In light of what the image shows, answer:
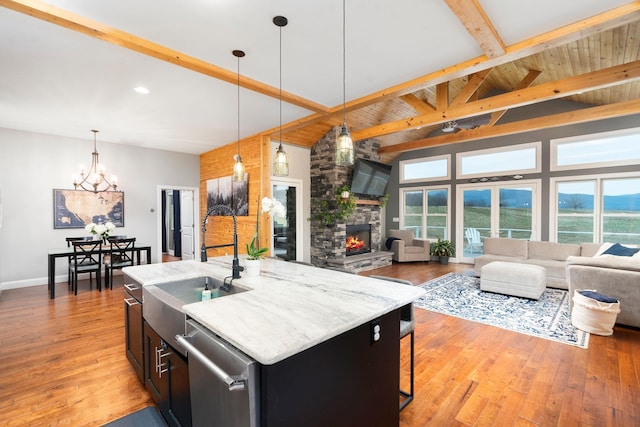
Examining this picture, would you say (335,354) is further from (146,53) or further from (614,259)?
(614,259)

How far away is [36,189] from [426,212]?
28.5 feet

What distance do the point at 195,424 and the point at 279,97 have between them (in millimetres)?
3395

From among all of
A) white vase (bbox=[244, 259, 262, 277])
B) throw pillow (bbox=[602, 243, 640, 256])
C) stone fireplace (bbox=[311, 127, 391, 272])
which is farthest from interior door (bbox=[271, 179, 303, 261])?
throw pillow (bbox=[602, 243, 640, 256])

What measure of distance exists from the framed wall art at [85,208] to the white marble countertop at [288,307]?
453cm

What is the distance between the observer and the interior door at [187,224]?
24.7ft

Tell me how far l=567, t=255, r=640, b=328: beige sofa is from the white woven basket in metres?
0.18

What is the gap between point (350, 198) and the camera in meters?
6.29

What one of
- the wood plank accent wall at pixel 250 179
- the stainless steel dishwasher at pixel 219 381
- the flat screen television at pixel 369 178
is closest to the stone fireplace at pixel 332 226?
the flat screen television at pixel 369 178

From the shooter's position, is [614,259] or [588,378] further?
[614,259]

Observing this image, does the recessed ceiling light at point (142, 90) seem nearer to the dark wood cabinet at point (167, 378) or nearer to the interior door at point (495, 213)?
the dark wood cabinet at point (167, 378)

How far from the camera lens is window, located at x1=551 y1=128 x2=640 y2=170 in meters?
5.48

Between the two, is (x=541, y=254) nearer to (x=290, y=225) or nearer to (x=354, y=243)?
(x=354, y=243)

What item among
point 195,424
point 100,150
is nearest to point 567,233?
point 195,424

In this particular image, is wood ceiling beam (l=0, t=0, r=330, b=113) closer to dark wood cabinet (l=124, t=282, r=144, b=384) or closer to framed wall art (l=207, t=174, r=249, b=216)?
dark wood cabinet (l=124, t=282, r=144, b=384)
